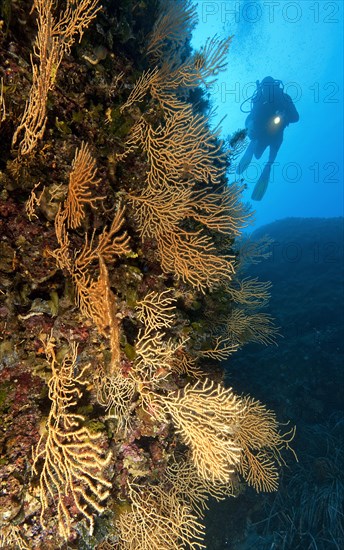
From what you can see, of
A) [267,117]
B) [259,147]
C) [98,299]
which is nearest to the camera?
[98,299]

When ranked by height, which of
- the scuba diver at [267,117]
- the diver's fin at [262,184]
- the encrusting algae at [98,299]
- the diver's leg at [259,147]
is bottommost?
the encrusting algae at [98,299]

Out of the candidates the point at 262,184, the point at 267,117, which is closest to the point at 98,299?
the point at 262,184

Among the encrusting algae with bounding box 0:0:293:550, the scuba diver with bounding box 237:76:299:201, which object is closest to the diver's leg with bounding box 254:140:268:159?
the scuba diver with bounding box 237:76:299:201

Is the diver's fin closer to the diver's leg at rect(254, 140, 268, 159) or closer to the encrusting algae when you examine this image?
the diver's leg at rect(254, 140, 268, 159)

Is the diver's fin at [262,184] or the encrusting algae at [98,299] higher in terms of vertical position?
the diver's fin at [262,184]

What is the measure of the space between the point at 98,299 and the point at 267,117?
57.4 feet

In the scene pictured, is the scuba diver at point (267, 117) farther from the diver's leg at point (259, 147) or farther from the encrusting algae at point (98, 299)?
the encrusting algae at point (98, 299)

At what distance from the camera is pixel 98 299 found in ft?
9.17

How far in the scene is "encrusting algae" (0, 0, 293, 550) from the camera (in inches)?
105

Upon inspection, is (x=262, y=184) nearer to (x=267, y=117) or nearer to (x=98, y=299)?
(x=267, y=117)

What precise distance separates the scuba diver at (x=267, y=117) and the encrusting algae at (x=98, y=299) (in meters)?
12.6

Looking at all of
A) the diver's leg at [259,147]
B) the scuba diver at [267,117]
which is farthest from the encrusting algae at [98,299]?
the diver's leg at [259,147]

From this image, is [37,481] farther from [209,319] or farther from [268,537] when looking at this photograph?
[268,537]

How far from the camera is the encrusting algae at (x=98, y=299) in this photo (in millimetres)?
2670
